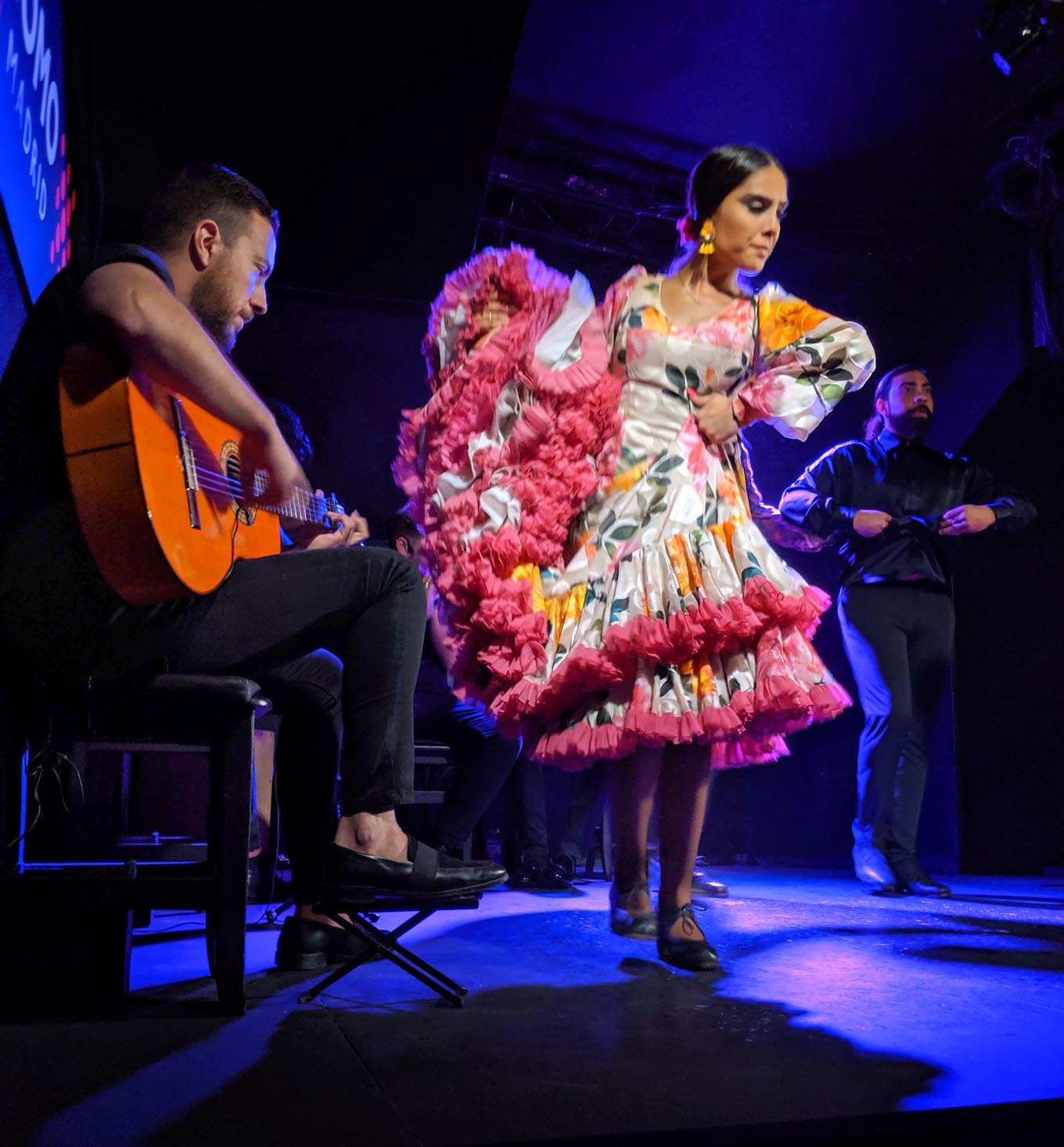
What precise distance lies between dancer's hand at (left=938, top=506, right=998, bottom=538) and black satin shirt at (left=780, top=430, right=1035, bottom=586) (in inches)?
1.9

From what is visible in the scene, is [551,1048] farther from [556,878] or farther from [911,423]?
[911,423]

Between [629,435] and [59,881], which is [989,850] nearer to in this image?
[629,435]

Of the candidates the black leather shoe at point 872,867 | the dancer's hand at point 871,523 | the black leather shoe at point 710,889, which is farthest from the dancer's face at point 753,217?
the black leather shoe at point 872,867

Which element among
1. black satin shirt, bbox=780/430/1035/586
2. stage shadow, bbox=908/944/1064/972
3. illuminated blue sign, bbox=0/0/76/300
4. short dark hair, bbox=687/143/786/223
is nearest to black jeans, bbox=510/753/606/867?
black satin shirt, bbox=780/430/1035/586

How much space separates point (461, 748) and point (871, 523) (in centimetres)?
200

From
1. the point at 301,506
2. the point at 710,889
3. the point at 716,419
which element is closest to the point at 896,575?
the point at 710,889

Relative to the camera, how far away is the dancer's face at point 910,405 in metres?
4.51

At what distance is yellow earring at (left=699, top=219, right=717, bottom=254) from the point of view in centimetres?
249

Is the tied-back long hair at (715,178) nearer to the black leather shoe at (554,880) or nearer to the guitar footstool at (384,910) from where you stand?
the guitar footstool at (384,910)

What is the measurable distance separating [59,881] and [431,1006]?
2.11ft

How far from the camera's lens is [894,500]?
4.48 metres

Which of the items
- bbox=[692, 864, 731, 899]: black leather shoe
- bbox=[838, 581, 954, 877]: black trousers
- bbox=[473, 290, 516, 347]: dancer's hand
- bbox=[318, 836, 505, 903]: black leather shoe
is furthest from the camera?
bbox=[838, 581, 954, 877]: black trousers

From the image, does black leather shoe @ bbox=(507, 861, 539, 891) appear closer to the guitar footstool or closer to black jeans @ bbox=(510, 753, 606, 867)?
black jeans @ bbox=(510, 753, 606, 867)

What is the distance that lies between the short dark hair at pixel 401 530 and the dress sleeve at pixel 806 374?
7.70 ft
